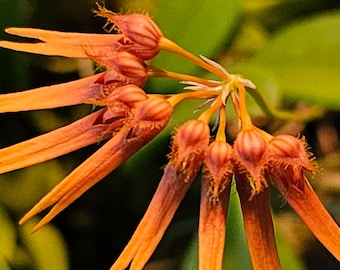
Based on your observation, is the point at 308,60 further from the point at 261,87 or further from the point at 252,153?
the point at 252,153

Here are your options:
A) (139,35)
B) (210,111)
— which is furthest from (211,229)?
(139,35)

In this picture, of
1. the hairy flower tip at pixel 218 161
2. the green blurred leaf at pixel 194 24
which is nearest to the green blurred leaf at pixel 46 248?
the green blurred leaf at pixel 194 24

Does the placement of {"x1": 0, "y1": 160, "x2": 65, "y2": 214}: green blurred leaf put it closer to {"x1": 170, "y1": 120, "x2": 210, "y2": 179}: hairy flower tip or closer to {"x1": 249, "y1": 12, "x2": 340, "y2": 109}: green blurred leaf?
{"x1": 249, "y1": 12, "x2": 340, "y2": 109}: green blurred leaf

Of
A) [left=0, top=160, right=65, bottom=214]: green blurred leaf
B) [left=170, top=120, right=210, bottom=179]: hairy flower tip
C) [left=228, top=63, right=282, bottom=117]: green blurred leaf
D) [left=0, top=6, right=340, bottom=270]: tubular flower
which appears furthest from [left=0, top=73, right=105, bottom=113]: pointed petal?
[left=0, top=160, right=65, bottom=214]: green blurred leaf

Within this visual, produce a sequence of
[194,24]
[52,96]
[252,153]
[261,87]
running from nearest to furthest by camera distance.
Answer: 1. [252,153]
2. [52,96]
3. [261,87]
4. [194,24]

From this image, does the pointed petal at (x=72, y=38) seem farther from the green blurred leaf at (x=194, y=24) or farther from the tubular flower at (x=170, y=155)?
the green blurred leaf at (x=194, y=24)

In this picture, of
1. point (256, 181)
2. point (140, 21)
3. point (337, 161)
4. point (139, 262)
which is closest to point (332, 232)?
point (256, 181)
